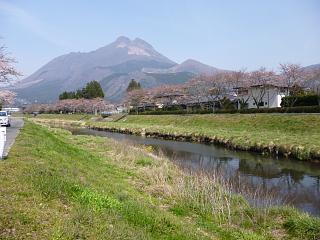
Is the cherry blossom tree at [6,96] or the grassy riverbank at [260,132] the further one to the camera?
the cherry blossom tree at [6,96]

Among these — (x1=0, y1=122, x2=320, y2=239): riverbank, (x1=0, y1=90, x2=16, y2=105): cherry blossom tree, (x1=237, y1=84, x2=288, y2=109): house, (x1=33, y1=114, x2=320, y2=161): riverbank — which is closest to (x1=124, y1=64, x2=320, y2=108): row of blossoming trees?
(x1=237, y1=84, x2=288, y2=109): house

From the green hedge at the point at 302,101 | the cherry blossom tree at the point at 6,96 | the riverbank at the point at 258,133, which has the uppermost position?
the cherry blossom tree at the point at 6,96

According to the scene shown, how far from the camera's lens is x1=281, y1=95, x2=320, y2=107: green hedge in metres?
48.0

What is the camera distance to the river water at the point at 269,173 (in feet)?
47.9

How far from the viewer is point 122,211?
28.6ft

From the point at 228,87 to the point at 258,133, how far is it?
162 ft

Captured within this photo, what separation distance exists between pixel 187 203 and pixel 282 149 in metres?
15.6

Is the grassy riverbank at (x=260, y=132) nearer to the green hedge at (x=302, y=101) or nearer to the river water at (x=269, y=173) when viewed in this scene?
the river water at (x=269, y=173)

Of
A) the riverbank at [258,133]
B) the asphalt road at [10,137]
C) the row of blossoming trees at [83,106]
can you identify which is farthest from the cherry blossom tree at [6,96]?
the row of blossoming trees at [83,106]

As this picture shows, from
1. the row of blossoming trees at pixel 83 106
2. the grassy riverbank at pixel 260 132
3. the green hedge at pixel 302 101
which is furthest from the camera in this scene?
the row of blossoming trees at pixel 83 106

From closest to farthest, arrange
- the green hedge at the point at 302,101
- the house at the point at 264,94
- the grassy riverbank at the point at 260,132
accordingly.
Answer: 1. the grassy riverbank at the point at 260,132
2. the green hedge at the point at 302,101
3. the house at the point at 264,94

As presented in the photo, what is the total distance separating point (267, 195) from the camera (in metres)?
14.0

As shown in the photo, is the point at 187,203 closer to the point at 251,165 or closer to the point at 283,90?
the point at 251,165

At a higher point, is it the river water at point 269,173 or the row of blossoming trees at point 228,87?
the row of blossoming trees at point 228,87
